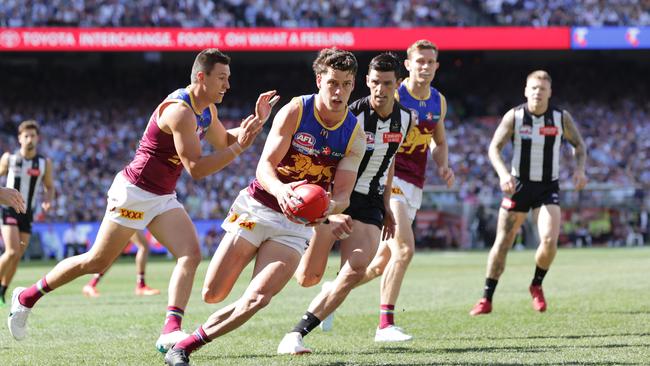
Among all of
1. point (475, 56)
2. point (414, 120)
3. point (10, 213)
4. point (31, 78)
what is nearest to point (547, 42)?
point (475, 56)

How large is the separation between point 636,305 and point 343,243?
4.78 meters

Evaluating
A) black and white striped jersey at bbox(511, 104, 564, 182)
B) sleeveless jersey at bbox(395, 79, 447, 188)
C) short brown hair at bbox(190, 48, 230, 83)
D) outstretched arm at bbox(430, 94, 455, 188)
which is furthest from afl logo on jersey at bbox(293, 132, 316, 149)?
black and white striped jersey at bbox(511, 104, 564, 182)

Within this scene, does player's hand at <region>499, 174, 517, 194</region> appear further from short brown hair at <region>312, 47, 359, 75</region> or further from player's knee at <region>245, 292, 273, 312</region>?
player's knee at <region>245, 292, 273, 312</region>

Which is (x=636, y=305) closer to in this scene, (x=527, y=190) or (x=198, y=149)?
(x=527, y=190)

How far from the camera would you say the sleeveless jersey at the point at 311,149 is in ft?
23.1

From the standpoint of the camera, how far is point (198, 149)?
285 inches

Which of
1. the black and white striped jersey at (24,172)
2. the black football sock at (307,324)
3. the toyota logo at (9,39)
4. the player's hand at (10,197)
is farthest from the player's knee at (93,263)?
the toyota logo at (9,39)

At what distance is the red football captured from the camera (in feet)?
21.1

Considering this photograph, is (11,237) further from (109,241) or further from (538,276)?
(538,276)

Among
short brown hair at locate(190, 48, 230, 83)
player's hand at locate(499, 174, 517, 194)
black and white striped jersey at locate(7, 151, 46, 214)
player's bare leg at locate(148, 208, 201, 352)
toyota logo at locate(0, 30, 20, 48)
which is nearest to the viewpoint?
player's bare leg at locate(148, 208, 201, 352)

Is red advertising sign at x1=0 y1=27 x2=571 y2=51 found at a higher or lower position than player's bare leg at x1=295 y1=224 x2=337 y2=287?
higher

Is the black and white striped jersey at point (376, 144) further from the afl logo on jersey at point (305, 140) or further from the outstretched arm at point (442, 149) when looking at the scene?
the outstretched arm at point (442, 149)

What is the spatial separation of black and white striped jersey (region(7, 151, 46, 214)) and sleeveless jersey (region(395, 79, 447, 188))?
21.7 feet

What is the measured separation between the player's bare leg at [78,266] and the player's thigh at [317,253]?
1.38 m
